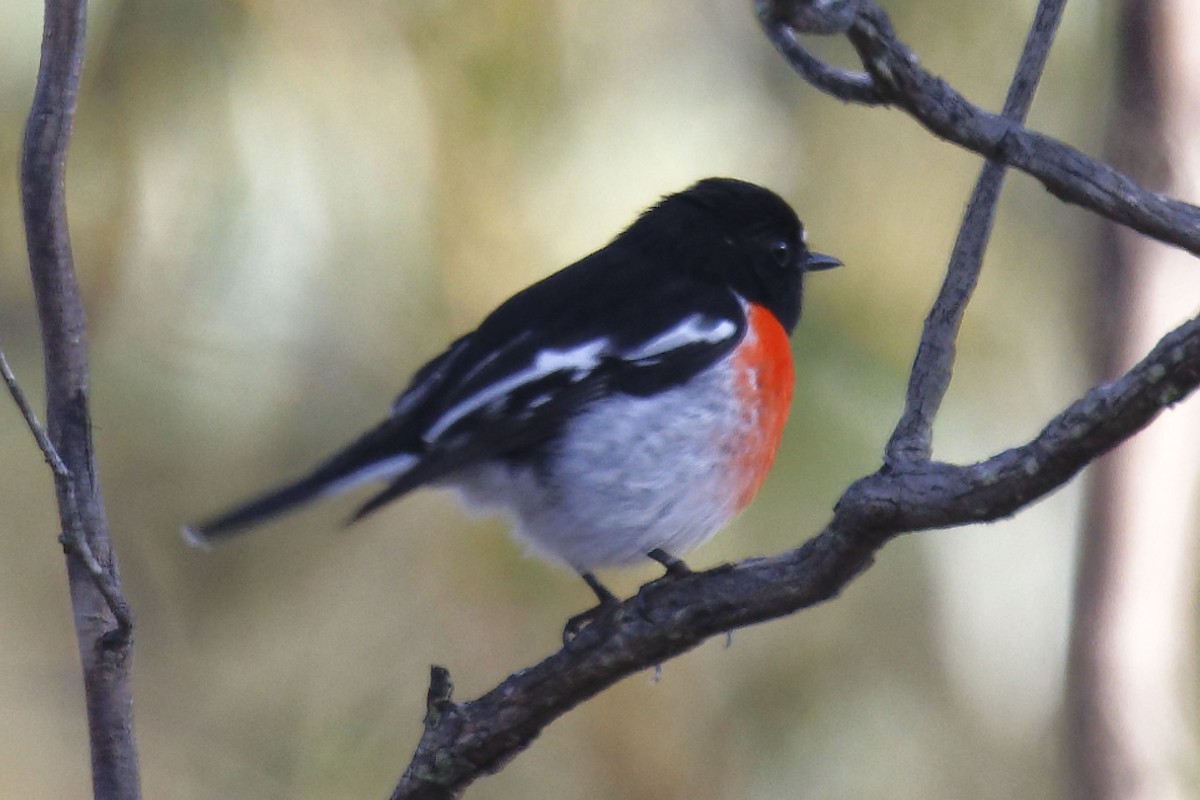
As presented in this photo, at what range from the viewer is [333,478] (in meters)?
2.84

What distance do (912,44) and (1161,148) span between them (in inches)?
34.2

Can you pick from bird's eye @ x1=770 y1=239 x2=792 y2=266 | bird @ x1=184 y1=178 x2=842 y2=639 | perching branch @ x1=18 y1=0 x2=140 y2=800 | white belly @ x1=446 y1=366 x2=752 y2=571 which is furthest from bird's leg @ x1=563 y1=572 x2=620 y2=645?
perching branch @ x1=18 y1=0 x2=140 y2=800

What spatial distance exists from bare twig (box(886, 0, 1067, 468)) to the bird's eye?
3.86ft

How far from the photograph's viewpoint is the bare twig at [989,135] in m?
1.80

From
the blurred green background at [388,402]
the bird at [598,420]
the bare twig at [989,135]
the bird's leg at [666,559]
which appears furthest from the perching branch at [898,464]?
the blurred green background at [388,402]

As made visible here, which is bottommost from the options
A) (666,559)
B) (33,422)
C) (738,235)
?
(33,422)

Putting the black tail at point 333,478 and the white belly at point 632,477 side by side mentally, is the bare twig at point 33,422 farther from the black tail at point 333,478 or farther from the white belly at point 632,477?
the white belly at point 632,477

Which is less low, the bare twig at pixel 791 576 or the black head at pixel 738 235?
the black head at pixel 738 235

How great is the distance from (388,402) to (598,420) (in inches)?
49.1

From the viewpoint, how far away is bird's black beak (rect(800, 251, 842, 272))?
368cm

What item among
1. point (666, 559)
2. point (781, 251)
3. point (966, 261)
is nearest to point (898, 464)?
point (966, 261)

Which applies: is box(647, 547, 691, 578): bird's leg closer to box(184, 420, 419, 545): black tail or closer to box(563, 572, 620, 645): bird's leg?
box(563, 572, 620, 645): bird's leg

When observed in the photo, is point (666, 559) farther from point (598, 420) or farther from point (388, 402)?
point (388, 402)

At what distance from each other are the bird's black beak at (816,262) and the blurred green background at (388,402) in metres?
0.67
